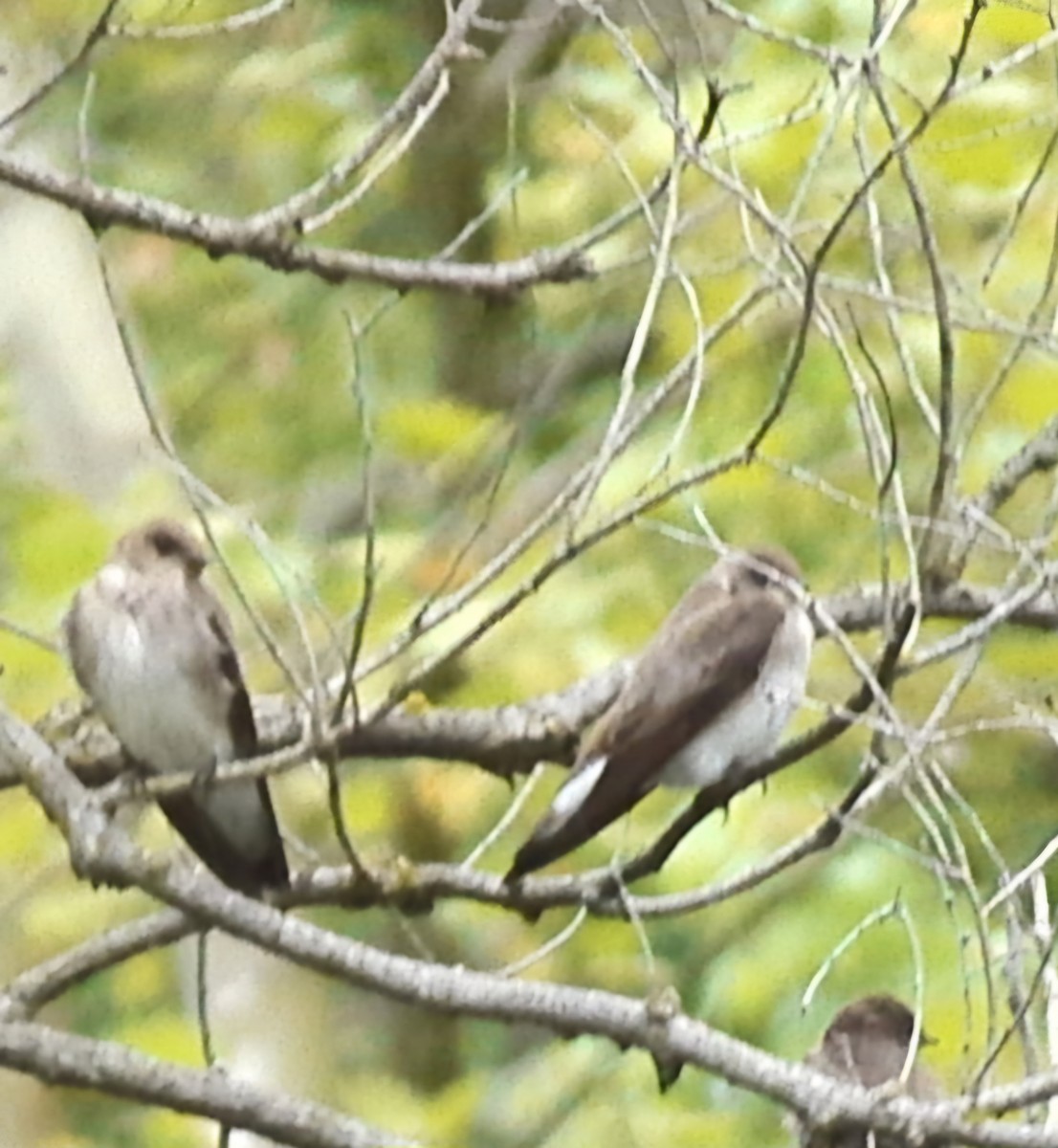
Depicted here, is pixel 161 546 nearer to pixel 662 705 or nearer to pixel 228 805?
pixel 228 805

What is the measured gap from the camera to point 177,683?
4.03 metres

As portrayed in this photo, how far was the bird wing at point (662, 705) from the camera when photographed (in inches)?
131

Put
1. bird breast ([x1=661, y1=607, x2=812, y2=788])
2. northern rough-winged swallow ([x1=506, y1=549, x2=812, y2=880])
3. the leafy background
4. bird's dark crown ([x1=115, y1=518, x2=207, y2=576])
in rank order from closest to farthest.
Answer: northern rough-winged swallow ([x1=506, y1=549, x2=812, y2=880]) < bird breast ([x1=661, y1=607, x2=812, y2=788]) < bird's dark crown ([x1=115, y1=518, x2=207, y2=576]) < the leafy background

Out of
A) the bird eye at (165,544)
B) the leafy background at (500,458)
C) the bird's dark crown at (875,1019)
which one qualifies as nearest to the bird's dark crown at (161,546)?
the bird eye at (165,544)

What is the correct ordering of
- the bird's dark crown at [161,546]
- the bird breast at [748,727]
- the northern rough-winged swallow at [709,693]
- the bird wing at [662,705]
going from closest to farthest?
the bird wing at [662,705] → the northern rough-winged swallow at [709,693] → the bird breast at [748,727] → the bird's dark crown at [161,546]

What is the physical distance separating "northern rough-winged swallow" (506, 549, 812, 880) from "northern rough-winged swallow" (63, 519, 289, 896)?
65 cm

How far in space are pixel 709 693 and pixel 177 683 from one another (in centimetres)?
101

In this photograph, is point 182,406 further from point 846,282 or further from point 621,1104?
point 846,282

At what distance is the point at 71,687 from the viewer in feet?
14.9

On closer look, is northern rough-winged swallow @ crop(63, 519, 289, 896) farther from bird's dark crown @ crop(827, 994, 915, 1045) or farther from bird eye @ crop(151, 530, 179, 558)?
bird's dark crown @ crop(827, 994, 915, 1045)

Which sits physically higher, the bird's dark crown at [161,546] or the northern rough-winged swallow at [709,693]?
the bird's dark crown at [161,546]

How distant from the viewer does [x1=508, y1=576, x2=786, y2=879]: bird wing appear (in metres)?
3.34

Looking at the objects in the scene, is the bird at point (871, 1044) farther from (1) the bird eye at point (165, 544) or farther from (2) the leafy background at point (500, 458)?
(1) the bird eye at point (165, 544)

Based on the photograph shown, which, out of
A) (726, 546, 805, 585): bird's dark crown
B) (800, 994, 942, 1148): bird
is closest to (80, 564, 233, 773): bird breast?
(726, 546, 805, 585): bird's dark crown
